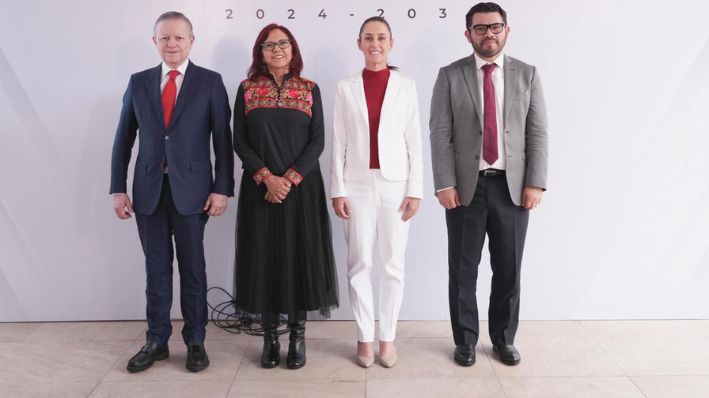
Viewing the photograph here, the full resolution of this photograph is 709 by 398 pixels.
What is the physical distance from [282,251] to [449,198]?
0.82 m

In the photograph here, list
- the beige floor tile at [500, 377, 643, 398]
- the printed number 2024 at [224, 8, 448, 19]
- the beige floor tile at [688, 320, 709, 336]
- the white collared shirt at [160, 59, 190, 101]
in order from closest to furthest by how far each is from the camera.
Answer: the beige floor tile at [500, 377, 643, 398] → the white collared shirt at [160, 59, 190, 101] → the printed number 2024 at [224, 8, 448, 19] → the beige floor tile at [688, 320, 709, 336]

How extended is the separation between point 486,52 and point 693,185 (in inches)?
63.7

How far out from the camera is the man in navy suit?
2773mm

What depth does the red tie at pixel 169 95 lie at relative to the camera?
280 centimetres

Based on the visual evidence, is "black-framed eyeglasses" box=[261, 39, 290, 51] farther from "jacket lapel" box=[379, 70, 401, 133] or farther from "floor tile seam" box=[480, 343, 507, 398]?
"floor tile seam" box=[480, 343, 507, 398]

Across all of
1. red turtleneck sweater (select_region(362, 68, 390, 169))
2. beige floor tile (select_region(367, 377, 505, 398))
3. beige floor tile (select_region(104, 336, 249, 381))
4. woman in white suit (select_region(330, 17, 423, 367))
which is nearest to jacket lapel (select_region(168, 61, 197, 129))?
woman in white suit (select_region(330, 17, 423, 367))

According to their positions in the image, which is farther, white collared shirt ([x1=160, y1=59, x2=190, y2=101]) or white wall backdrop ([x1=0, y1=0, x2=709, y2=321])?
white wall backdrop ([x1=0, y1=0, x2=709, y2=321])

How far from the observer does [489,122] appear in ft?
9.09

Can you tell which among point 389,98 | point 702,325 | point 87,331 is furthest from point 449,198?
point 87,331

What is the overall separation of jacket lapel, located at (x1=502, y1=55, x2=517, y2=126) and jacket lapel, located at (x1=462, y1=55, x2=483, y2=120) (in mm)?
113

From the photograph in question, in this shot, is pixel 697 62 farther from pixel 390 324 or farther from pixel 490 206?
pixel 390 324

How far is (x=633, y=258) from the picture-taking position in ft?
11.5

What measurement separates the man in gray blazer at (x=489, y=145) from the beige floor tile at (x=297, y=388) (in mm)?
586

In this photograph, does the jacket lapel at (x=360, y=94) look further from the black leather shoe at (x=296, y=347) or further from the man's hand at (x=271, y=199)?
the black leather shoe at (x=296, y=347)
